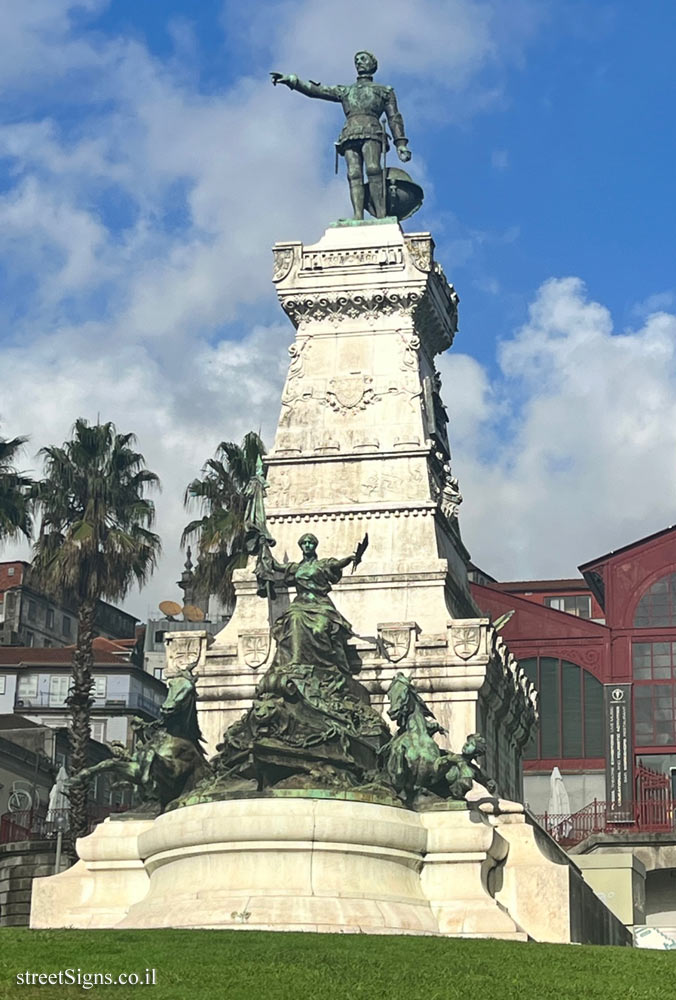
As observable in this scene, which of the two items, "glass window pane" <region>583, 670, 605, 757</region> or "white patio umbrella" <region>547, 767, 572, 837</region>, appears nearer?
"white patio umbrella" <region>547, 767, 572, 837</region>

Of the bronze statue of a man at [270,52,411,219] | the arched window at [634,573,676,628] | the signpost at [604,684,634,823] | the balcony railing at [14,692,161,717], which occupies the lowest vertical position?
the signpost at [604,684,634,823]

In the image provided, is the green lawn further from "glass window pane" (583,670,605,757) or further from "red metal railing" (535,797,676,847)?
"glass window pane" (583,670,605,757)

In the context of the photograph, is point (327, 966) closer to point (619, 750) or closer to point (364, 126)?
point (364, 126)

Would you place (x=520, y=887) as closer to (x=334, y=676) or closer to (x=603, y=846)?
(x=334, y=676)

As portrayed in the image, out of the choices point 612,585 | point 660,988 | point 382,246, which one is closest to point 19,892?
point 382,246

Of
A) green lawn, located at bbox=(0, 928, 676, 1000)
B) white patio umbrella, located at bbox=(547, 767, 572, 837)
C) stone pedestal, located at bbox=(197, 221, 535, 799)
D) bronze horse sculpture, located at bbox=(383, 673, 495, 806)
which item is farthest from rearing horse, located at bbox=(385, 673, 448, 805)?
white patio umbrella, located at bbox=(547, 767, 572, 837)

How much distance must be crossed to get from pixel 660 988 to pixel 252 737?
12.1 meters

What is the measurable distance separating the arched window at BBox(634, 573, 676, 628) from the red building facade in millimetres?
35

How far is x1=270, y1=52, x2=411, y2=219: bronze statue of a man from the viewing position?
47.0 m

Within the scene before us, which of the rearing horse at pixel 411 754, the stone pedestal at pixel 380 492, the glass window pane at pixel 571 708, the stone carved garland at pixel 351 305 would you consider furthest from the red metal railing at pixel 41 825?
the rearing horse at pixel 411 754

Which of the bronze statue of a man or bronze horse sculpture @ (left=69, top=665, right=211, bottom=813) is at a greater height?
the bronze statue of a man

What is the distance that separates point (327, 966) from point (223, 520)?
98.7ft

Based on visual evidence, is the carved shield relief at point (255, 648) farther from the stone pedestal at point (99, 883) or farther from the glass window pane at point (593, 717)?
the glass window pane at point (593, 717)

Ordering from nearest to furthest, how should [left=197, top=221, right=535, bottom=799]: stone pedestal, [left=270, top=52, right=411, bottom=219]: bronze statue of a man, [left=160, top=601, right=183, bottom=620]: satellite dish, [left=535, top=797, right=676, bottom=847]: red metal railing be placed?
[left=197, top=221, right=535, bottom=799]: stone pedestal → [left=270, top=52, right=411, bottom=219]: bronze statue of a man → [left=535, top=797, right=676, bottom=847]: red metal railing → [left=160, top=601, right=183, bottom=620]: satellite dish
